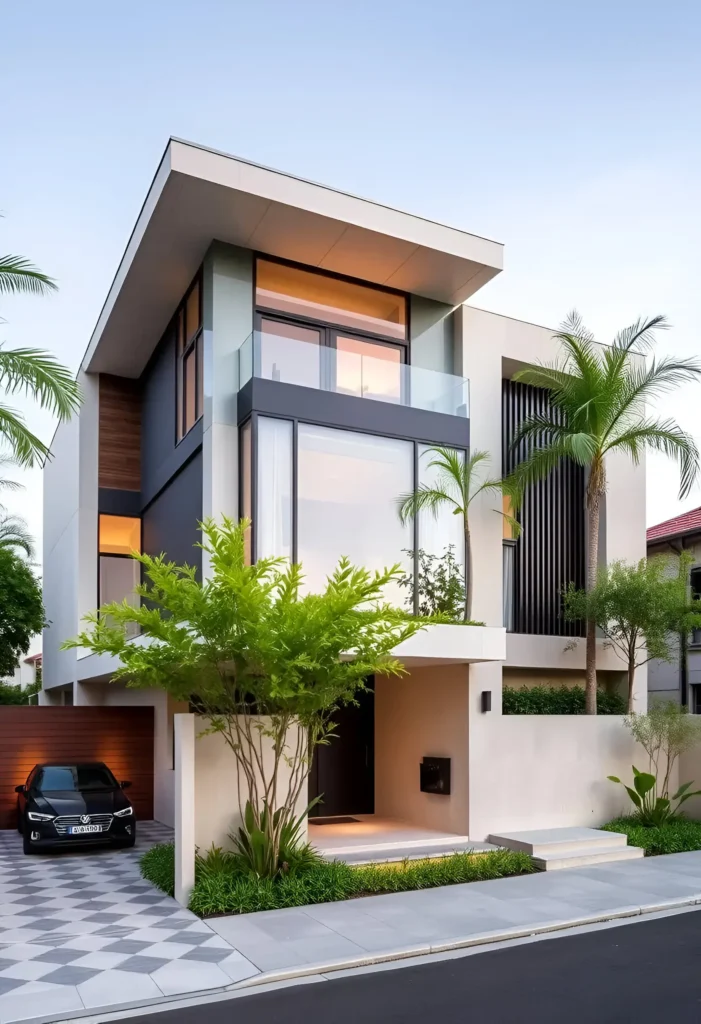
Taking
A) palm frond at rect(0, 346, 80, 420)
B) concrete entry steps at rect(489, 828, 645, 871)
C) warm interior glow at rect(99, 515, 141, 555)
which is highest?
palm frond at rect(0, 346, 80, 420)

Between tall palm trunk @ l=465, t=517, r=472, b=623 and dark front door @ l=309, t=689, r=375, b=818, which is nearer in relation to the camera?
tall palm trunk @ l=465, t=517, r=472, b=623

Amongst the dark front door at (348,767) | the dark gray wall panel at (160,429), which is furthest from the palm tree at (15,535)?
the dark front door at (348,767)

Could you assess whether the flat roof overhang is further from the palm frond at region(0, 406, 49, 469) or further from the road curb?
the road curb

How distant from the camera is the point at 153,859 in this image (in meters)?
11.8

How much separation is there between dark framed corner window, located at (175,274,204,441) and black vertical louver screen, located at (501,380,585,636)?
555 cm

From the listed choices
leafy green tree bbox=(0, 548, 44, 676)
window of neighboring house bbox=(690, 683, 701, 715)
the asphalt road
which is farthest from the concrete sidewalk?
leafy green tree bbox=(0, 548, 44, 676)

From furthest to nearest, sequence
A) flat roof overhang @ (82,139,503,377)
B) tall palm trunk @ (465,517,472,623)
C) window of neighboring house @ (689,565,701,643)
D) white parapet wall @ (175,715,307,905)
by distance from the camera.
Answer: window of neighboring house @ (689,565,701,643), tall palm trunk @ (465,517,472,623), flat roof overhang @ (82,139,503,377), white parapet wall @ (175,715,307,905)

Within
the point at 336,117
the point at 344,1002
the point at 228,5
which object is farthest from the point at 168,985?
the point at 336,117

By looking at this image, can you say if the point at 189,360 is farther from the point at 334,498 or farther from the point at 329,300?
the point at 334,498

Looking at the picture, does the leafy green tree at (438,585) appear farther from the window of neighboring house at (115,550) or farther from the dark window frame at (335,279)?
the window of neighboring house at (115,550)

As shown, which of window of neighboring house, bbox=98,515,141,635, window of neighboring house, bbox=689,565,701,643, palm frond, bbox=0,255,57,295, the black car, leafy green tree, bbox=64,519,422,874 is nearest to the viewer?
leafy green tree, bbox=64,519,422,874

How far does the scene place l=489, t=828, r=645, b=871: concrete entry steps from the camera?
12.0 metres

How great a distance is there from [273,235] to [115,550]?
8012mm

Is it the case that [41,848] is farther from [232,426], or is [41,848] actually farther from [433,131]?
[433,131]
